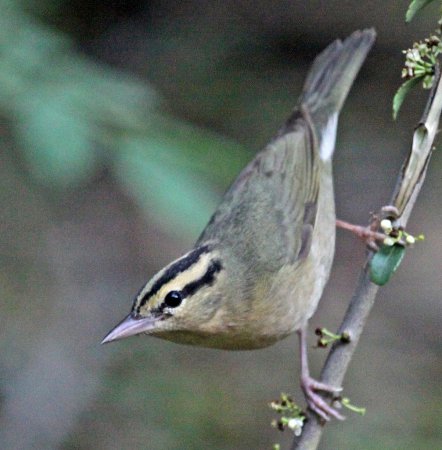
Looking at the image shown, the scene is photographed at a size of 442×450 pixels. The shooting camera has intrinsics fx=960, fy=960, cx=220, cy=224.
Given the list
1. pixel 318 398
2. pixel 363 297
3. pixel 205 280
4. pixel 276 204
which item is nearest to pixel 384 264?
Result: pixel 363 297

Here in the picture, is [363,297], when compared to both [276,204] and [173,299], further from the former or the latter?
[276,204]

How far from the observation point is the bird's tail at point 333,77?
5945 mm

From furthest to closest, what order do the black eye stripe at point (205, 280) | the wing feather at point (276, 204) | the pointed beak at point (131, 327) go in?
the wing feather at point (276, 204)
the black eye stripe at point (205, 280)
the pointed beak at point (131, 327)

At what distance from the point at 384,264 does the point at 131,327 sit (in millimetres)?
1373

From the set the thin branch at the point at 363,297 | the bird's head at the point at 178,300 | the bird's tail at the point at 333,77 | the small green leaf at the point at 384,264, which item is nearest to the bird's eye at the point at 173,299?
the bird's head at the point at 178,300

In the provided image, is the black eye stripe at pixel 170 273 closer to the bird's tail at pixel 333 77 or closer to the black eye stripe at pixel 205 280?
the black eye stripe at pixel 205 280

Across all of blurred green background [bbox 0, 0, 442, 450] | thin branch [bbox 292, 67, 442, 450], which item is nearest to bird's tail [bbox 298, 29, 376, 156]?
blurred green background [bbox 0, 0, 442, 450]

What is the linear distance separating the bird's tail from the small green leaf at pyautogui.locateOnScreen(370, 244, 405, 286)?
120 inches

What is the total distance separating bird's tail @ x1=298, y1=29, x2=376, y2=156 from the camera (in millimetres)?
5945

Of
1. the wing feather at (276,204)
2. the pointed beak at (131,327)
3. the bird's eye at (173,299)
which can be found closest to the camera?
the pointed beak at (131,327)

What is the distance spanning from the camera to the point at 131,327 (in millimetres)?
3906

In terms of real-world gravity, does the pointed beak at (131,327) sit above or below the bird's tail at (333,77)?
below

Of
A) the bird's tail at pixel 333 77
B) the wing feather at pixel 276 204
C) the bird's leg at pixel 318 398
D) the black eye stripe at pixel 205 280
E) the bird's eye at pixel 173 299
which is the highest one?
the bird's tail at pixel 333 77

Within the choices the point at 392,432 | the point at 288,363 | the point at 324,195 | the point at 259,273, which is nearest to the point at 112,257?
the point at 288,363
